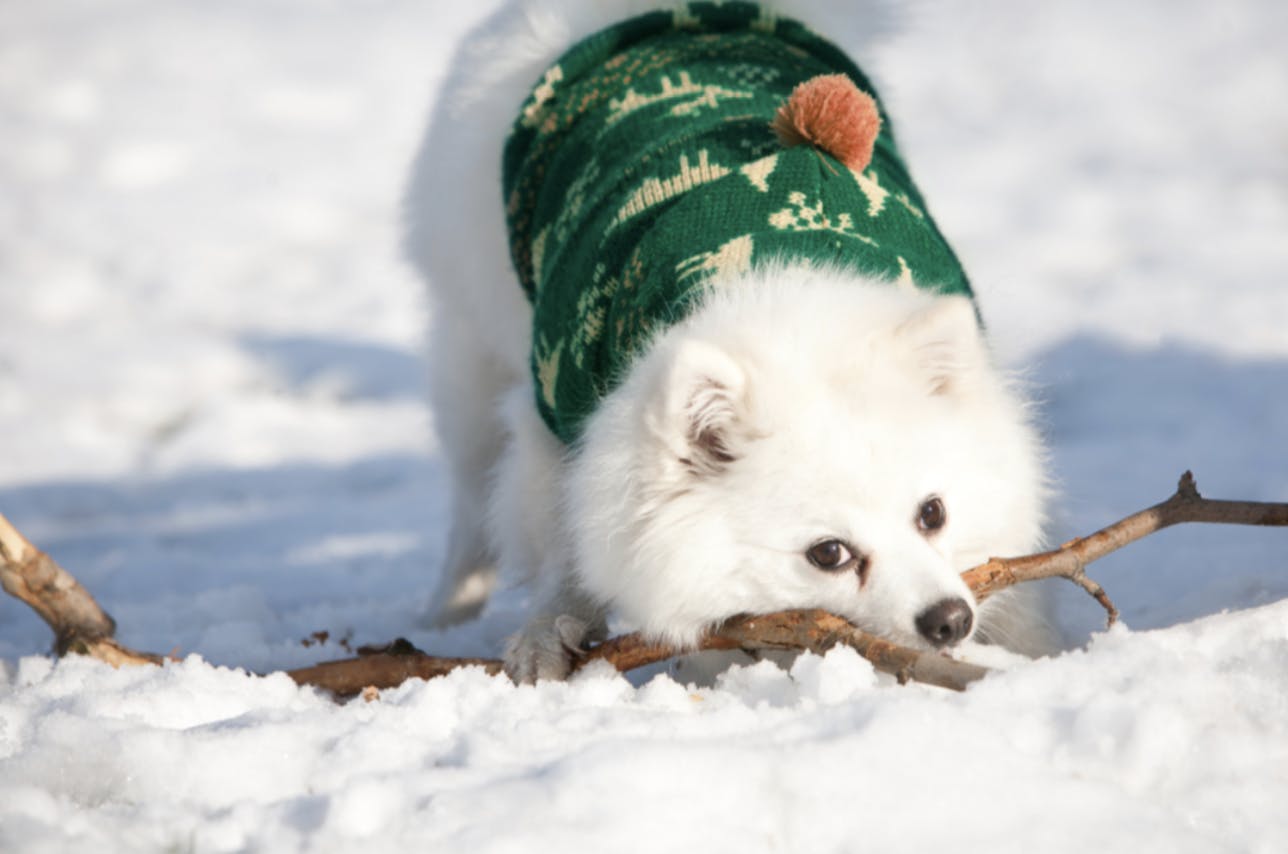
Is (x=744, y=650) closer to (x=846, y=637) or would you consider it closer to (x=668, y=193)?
(x=846, y=637)

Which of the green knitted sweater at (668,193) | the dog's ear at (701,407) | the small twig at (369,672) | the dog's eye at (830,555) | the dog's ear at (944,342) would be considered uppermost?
the green knitted sweater at (668,193)

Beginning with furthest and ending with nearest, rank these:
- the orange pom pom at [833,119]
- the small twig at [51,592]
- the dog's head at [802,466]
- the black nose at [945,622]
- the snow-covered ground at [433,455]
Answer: the small twig at [51,592] < the orange pom pom at [833,119] < the dog's head at [802,466] < the black nose at [945,622] < the snow-covered ground at [433,455]

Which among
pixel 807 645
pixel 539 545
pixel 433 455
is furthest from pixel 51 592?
pixel 433 455

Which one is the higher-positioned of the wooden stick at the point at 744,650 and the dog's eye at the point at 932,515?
the dog's eye at the point at 932,515

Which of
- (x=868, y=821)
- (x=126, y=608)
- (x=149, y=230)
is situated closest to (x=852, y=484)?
(x=868, y=821)

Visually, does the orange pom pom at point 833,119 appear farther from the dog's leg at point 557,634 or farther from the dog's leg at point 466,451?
the dog's leg at point 466,451

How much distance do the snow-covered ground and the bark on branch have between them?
94 mm

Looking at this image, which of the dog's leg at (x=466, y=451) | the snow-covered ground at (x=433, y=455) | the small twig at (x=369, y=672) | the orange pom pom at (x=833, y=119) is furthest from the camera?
the dog's leg at (x=466, y=451)

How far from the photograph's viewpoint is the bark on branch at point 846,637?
2051 mm

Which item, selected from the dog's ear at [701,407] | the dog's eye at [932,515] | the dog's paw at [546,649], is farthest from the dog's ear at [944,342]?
the dog's paw at [546,649]

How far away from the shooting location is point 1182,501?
2277mm

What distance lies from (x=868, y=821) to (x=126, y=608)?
266 cm

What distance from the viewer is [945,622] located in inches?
83.8

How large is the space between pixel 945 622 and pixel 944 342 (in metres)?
0.53
